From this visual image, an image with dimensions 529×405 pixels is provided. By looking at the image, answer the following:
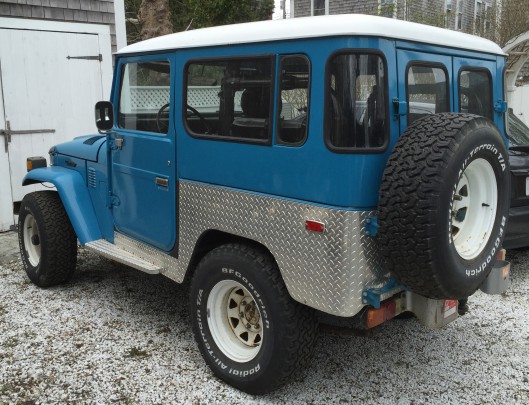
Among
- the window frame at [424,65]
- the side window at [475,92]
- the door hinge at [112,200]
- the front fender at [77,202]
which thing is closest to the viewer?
the window frame at [424,65]

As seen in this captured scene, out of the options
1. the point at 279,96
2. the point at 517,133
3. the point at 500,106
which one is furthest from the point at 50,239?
the point at 517,133

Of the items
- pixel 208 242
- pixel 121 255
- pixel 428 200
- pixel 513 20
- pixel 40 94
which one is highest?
pixel 513 20

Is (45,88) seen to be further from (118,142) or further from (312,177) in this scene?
(312,177)

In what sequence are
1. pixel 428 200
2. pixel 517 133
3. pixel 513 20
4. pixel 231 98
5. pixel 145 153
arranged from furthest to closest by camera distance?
pixel 513 20 → pixel 517 133 → pixel 145 153 → pixel 231 98 → pixel 428 200

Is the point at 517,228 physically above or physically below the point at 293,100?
below

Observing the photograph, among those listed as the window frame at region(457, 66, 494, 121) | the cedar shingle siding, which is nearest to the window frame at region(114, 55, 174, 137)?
the window frame at region(457, 66, 494, 121)

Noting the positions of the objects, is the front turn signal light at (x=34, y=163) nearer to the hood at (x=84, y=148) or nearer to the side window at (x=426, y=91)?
the hood at (x=84, y=148)

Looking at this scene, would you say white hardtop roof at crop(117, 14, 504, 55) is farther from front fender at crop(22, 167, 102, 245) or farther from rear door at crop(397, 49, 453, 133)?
front fender at crop(22, 167, 102, 245)

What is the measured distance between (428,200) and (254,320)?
1.33 m

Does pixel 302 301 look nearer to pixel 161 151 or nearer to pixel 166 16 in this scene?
pixel 161 151

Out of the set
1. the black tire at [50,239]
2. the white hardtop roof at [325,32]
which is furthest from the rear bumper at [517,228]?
the black tire at [50,239]

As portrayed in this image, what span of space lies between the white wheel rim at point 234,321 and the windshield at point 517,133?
11.0ft

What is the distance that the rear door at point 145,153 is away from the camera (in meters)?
3.60

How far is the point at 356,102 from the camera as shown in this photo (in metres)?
2.63
